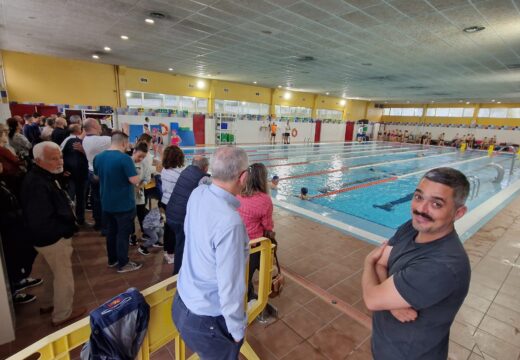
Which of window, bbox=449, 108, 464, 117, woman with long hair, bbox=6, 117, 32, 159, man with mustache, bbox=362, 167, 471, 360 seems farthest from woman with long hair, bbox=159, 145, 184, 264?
window, bbox=449, 108, 464, 117

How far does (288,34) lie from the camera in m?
7.64

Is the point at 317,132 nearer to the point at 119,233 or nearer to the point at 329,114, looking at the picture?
the point at 329,114

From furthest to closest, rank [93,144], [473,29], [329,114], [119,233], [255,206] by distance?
[329,114] < [473,29] < [93,144] < [119,233] < [255,206]

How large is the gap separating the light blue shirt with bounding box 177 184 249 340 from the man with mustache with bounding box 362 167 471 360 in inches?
25.4

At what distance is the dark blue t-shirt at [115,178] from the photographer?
3053mm

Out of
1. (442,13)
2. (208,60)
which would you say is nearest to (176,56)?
(208,60)

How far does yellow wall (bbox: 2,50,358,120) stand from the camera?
12164mm

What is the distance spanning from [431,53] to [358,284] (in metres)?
9.18

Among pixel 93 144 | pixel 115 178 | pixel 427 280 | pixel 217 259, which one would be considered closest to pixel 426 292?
pixel 427 280

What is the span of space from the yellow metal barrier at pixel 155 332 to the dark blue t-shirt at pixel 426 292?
1.06 meters

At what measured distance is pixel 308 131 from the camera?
24125 millimetres

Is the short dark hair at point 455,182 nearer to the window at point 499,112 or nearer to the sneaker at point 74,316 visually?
the sneaker at point 74,316

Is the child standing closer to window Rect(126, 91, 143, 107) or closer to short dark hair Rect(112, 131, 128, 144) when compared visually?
short dark hair Rect(112, 131, 128, 144)

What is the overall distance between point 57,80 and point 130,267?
14.0 meters
